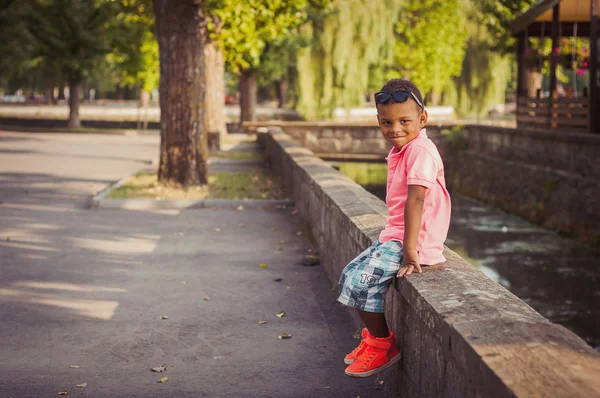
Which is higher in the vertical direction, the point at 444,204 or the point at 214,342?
the point at 444,204

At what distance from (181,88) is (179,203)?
84.5 inches

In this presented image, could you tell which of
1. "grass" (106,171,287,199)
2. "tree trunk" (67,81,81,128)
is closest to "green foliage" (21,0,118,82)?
"tree trunk" (67,81,81,128)

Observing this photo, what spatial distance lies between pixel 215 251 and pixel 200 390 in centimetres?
486

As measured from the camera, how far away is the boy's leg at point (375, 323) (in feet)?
15.0

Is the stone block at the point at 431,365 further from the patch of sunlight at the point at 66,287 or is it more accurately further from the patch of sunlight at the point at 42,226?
the patch of sunlight at the point at 42,226

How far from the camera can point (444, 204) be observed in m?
4.54

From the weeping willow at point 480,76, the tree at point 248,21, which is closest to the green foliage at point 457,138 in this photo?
the weeping willow at point 480,76

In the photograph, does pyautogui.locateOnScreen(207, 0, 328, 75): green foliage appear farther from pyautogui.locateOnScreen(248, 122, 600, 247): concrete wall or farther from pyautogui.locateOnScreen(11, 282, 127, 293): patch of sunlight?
pyautogui.locateOnScreen(11, 282, 127, 293): patch of sunlight

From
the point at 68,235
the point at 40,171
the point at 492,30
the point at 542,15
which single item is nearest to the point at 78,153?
the point at 40,171

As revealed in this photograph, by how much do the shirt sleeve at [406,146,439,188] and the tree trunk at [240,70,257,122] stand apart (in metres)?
36.4

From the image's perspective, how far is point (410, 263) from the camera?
4426 millimetres

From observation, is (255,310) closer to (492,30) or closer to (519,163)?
(519,163)

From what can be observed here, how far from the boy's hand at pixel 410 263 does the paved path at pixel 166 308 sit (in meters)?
0.98

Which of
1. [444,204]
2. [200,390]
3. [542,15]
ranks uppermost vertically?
[542,15]
